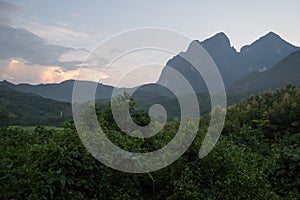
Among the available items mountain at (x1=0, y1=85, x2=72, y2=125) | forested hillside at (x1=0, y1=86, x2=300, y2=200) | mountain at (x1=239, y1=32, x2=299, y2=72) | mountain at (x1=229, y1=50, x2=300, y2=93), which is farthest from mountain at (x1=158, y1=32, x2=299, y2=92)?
forested hillside at (x1=0, y1=86, x2=300, y2=200)

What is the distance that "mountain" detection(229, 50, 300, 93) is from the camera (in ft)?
341

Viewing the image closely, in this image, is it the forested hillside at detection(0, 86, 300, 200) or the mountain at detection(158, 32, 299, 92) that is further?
the mountain at detection(158, 32, 299, 92)

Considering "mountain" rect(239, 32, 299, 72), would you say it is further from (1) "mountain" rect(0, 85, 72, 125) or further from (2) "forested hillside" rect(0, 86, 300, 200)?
(2) "forested hillside" rect(0, 86, 300, 200)

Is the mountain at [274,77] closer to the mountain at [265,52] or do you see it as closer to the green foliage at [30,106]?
the mountain at [265,52]

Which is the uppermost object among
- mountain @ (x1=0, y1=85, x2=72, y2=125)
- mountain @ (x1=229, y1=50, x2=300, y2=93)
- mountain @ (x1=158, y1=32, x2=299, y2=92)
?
mountain @ (x1=158, y1=32, x2=299, y2=92)

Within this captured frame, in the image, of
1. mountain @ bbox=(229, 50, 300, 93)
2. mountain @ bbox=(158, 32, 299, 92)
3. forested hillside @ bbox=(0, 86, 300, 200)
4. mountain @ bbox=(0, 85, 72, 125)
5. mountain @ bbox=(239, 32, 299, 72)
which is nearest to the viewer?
forested hillside @ bbox=(0, 86, 300, 200)

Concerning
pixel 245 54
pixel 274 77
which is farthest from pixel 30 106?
pixel 245 54

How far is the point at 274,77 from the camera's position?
367ft

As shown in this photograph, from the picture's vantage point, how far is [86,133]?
4.25 metres

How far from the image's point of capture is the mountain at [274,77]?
104 m

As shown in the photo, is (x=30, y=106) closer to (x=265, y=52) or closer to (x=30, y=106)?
(x=30, y=106)

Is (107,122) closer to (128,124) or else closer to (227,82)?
(128,124)

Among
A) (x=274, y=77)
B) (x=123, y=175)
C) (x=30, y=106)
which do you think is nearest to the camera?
(x=123, y=175)

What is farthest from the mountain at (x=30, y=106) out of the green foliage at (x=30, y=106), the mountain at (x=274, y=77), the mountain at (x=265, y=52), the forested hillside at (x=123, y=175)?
the mountain at (x=265, y=52)
